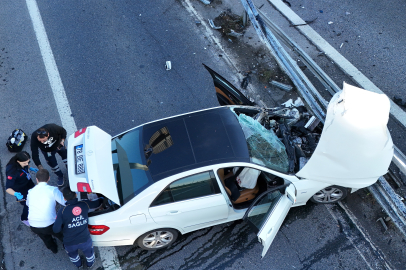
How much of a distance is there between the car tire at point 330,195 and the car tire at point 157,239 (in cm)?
221

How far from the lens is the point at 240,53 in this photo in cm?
811

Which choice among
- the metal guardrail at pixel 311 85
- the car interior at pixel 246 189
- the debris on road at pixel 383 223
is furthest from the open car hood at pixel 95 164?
the debris on road at pixel 383 223

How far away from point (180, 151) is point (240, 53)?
4287 mm

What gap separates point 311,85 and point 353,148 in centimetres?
231

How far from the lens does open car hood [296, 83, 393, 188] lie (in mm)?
4629

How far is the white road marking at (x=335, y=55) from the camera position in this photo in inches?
271

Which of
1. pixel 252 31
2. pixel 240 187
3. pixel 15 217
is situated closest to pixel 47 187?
pixel 15 217

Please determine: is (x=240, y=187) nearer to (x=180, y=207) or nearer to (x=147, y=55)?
(x=180, y=207)

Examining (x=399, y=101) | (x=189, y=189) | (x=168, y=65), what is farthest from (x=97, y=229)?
(x=399, y=101)

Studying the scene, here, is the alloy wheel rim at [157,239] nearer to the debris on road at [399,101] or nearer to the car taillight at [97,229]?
the car taillight at [97,229]

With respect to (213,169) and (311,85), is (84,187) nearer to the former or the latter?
(213,169)

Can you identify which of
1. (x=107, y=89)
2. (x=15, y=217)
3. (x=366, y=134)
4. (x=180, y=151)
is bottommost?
(x=15, y=217)

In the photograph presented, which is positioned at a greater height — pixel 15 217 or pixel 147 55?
pixel 147 55

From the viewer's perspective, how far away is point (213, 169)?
4.47 m
